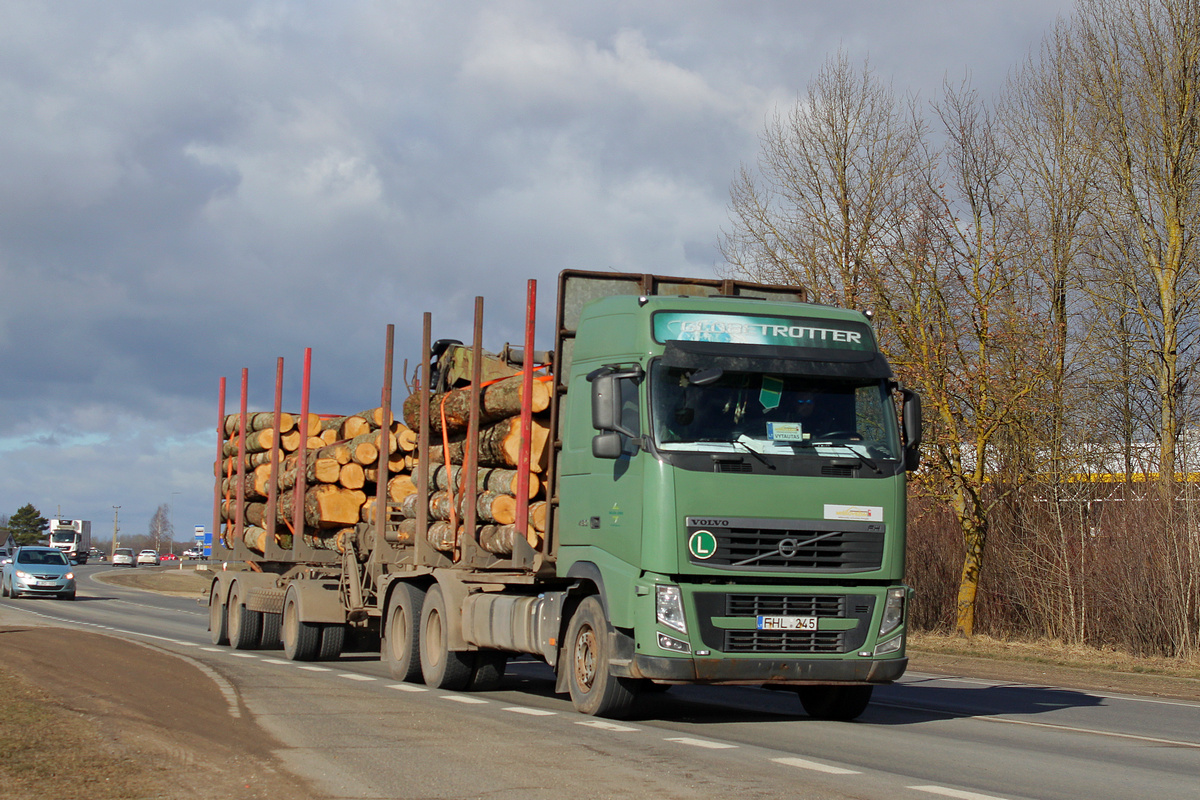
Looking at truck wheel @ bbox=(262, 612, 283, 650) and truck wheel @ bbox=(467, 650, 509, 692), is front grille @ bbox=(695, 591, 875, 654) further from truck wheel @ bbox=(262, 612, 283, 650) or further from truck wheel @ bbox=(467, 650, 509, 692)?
truck wheel @ bbox=(262, 612, 283, 650)

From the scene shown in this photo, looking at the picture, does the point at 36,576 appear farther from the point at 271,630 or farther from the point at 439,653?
the point at 439,653

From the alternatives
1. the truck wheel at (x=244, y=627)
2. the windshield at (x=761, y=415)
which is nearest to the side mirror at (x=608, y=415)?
the windshield at (x=761, y=415)

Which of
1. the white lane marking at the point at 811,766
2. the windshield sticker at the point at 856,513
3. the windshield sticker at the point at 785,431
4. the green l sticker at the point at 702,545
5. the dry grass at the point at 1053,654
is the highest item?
the windshield sticker at the point at 785,431

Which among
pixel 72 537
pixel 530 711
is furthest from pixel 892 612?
pixel 72 537

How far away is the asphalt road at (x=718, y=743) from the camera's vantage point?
25.3 feet

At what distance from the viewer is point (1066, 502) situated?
26.2 m

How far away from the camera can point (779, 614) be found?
407 inches

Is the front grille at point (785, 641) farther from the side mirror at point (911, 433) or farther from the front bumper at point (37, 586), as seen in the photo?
the front bumper at point (37, 586)

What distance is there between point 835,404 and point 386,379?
783 cm

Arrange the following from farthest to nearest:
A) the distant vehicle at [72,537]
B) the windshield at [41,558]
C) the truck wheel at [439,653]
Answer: the distant vehicle at [72,537]
the windshield at [41,558]
the truck wheel at [439,653]

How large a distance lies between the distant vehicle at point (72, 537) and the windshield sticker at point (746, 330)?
107846 millimetres

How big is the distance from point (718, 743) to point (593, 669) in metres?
1.82

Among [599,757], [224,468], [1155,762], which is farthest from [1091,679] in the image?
[224,468]

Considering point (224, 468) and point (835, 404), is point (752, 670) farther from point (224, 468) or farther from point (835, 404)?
point (224, 468)
